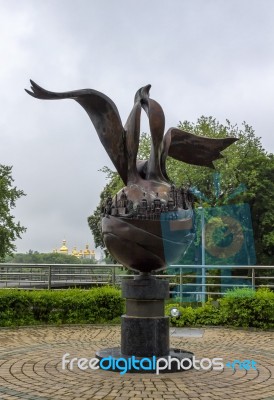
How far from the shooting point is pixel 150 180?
7.36 meters

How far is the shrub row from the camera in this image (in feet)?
36.4

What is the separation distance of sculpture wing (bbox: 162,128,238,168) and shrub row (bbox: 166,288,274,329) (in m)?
4.00

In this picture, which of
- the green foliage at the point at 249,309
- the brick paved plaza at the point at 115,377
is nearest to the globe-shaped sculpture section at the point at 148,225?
the brick paved plaza at the point at 115,377

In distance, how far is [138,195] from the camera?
700 centimetres

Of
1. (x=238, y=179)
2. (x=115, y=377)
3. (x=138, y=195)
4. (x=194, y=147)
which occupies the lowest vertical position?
(x=115, y=377)

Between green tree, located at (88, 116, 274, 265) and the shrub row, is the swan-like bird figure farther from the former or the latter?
green tree, located at (88, 116, 274, 265)

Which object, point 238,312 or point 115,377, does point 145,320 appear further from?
point 238,312

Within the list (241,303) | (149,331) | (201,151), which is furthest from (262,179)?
(149,331)

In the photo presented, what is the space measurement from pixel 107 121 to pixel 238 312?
5927 millimetres

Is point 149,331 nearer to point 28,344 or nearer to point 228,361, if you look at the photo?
point 228,361

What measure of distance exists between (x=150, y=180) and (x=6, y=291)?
5805mm

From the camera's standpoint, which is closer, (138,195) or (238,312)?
(138,195)

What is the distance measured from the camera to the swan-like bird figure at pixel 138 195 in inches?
268

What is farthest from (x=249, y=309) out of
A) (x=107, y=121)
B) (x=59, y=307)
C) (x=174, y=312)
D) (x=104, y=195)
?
(x=104, y=195)
